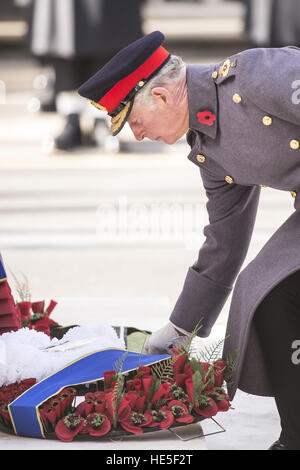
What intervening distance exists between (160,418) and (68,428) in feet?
0.62

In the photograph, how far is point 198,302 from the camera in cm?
236

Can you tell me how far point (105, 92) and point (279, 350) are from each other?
2.15 ft

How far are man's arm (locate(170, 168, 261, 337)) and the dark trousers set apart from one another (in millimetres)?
300

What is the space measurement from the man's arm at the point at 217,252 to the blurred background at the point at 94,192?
588 millimetres

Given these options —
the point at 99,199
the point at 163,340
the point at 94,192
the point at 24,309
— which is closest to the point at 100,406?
the point at 163,340

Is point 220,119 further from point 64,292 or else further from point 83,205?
point 83,205

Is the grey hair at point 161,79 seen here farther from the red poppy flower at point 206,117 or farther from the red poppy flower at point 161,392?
the red poppy flower at point 161,392

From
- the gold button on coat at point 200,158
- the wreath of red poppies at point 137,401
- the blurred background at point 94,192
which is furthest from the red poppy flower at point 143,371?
the blurred background at point 94,192

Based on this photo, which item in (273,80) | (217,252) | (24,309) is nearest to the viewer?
(273,80)

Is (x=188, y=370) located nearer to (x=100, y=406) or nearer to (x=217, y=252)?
(x=100, y=406)

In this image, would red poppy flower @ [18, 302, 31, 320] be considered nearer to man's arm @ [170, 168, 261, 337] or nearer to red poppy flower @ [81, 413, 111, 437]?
man's arm @ [170, 168, 261, 337]

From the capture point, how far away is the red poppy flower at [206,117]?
2064 millimetres

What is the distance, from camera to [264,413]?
95.4 inches
